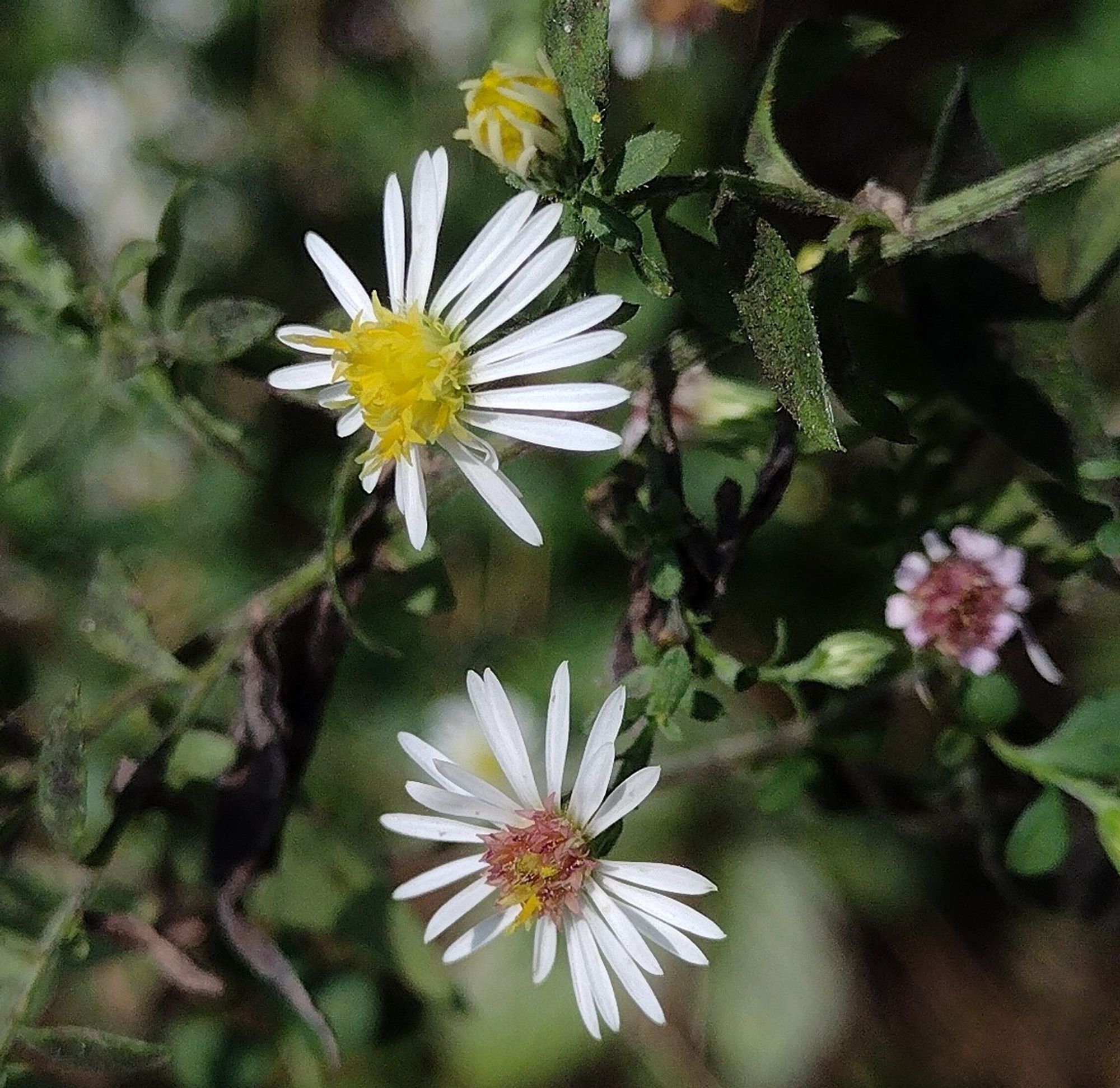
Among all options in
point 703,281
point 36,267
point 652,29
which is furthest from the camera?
point 652,29

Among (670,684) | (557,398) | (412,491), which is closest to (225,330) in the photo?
(412,491)

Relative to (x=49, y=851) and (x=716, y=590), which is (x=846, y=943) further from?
(x=49, y=851)

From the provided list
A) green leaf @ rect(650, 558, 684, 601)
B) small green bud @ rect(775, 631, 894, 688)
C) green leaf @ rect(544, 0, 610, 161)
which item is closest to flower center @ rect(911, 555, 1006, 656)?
small green bud @ rect(775, 631, 894, 688)

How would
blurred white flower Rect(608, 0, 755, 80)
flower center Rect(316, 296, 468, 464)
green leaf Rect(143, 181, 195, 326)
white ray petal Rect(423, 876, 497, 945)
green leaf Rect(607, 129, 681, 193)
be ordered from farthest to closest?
blurred white flower Rect(608, 0, 755, 80) < green leaf Rect(143, 181, 195, 326) < white ray petal Rect(423, 876, 497, 945) < flower center Rect(316, 296, 468, 464) < green leaf Rect(607, 129, 681, 193)

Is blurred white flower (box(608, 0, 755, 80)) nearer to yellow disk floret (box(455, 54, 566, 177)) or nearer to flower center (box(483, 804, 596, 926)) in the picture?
yellow disk floret (box(455, 54, 566, 177))

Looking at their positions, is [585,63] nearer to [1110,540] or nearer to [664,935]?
[1110,540]

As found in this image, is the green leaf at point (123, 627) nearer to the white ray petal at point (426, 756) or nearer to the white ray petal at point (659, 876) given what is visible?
the white ray petal at point (426, 756)

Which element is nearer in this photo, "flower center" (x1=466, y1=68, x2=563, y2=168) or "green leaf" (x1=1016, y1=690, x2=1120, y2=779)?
"flower center" (x1=466, y1=68, x2=563, y2=168)
